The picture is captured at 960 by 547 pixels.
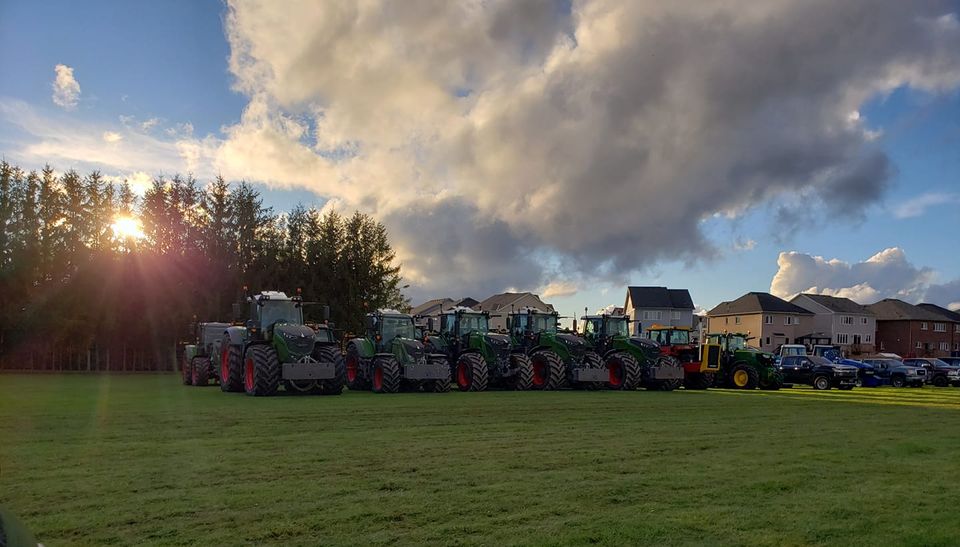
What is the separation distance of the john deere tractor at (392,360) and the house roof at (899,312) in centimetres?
7878

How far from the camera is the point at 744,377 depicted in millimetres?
29344

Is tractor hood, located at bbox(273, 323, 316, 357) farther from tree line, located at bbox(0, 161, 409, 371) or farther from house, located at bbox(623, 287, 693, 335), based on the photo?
house, located at bbox(623, 287, 693, 335)

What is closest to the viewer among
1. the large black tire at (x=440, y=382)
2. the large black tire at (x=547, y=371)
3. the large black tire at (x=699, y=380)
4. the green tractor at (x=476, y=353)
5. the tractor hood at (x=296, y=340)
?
the tractor hood at (x=296, y=340)

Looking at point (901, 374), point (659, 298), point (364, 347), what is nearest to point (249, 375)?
point (364, 347)

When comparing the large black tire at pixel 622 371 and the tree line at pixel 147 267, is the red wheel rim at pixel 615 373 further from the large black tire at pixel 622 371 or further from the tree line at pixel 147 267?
the tree line at pixel 147 267

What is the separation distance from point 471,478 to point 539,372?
17504mm

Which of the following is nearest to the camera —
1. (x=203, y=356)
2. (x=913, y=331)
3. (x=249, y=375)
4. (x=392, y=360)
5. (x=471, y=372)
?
(x=249, y=375)

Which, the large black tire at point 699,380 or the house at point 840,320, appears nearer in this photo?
the large black tire at point 699,380

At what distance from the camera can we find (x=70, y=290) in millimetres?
38062

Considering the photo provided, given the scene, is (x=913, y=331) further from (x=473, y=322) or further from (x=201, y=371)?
(x=201, y=371)

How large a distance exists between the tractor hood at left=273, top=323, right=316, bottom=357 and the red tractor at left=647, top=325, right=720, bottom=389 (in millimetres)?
13798

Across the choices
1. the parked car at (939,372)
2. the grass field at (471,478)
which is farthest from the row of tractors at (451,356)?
the parked car at (939,372)

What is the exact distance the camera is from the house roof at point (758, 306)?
78750 mm

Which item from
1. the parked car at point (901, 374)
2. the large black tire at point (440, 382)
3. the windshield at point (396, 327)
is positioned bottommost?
the parked car at point (901, 374)
